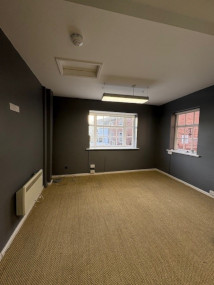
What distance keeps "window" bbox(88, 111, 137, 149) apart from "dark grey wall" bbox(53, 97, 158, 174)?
210mm

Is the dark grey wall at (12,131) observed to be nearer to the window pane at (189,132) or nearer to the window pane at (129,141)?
the window pane at (129,141)

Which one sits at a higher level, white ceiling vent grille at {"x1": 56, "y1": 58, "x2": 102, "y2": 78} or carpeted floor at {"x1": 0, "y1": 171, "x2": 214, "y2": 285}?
white ceiling vent grille at {"x1": 56, "y1": 58, "x2": 102, "y2": 78}

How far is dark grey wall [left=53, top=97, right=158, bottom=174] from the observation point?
13.2ft

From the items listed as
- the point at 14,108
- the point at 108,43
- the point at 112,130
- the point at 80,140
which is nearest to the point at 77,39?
the point at 108,43

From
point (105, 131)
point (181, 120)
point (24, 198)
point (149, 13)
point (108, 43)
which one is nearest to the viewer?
point (149, 13)

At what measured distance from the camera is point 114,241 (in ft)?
5.53

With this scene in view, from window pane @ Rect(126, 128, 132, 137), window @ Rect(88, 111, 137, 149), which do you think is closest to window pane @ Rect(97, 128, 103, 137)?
window @ Rect(88, 111, 137, 149)

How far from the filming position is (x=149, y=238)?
1749 millimetres

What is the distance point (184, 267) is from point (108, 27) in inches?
102

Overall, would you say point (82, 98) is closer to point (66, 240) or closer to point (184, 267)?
point (66, 240)

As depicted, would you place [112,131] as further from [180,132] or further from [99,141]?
[180,132]

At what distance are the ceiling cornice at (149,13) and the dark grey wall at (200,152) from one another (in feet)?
7.54

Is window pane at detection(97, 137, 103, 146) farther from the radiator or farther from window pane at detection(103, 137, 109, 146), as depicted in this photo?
the radiator

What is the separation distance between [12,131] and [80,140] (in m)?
2.52
